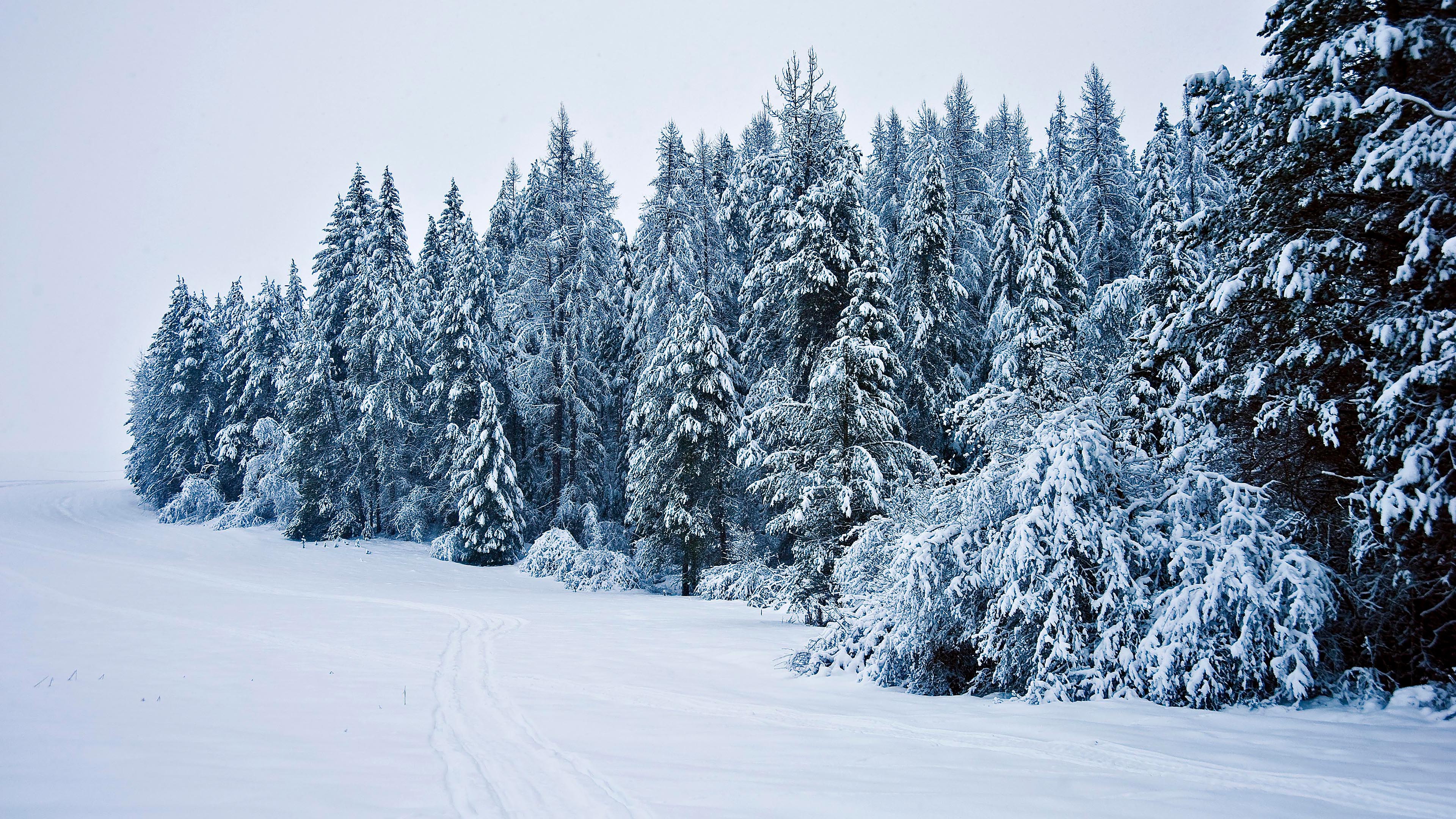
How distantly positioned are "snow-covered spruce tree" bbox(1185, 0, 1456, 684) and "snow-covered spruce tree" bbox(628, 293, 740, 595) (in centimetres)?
1369

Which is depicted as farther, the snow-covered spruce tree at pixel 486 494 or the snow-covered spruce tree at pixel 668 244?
the snow-covered spruce tree at pixel 486 494

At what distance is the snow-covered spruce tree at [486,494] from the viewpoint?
26.4m

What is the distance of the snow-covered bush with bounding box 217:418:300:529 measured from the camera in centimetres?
3431

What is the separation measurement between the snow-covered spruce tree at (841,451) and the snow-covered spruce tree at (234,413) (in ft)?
112

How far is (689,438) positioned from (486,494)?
9.82 meters

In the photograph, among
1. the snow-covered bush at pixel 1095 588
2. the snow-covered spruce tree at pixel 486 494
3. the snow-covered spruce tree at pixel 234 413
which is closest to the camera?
the snow-covered bush at pixel 1095 588

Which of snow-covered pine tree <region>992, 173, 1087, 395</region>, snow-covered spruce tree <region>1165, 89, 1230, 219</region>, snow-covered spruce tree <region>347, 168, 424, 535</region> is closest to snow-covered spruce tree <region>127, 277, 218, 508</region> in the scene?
snow-covered spruce tree <region>347, 168, 424, 535</region>

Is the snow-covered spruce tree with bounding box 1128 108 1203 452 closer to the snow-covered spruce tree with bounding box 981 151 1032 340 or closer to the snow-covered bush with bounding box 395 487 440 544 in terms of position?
the snow-covered spruce tree with bounding box 981 151 1032 340

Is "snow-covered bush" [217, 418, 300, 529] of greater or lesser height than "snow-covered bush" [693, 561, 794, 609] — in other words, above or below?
above

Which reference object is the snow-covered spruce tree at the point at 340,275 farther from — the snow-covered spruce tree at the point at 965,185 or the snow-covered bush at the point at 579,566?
the snow-covered spruce tree at the point at 965,185

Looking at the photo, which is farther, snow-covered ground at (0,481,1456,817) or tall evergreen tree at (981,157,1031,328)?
tall evergreen tree at (981,157,1031,328)

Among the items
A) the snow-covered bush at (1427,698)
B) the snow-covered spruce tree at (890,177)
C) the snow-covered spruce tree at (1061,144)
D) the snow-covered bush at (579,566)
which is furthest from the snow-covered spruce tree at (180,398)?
the snow-covered bush at (1427,698)

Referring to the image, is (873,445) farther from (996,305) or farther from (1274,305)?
(996,305)

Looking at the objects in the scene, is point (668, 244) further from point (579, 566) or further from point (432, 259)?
point (432, 259)
